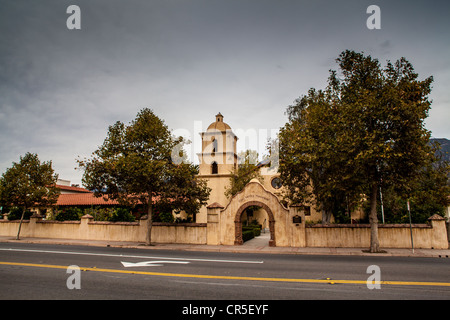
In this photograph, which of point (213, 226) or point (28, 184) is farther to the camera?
point (28, 184)

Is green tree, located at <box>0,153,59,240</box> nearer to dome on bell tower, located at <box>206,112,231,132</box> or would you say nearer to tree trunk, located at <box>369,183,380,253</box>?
dome on bell tower, located at <box>206,112,231,132</box>

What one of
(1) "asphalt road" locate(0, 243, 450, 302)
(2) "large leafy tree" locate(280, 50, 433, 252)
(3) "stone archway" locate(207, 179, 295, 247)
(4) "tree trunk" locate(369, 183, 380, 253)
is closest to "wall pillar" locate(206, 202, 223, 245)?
(3) "stone archway" locate(207, 179, 295, 247)

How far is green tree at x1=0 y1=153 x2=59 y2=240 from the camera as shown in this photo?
23969 mm

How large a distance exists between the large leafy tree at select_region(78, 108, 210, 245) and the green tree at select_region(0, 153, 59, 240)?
738 centimetres

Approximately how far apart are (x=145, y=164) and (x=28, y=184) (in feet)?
41.6

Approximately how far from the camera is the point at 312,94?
27562mm

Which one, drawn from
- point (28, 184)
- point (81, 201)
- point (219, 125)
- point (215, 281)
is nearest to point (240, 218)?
point (215, 281)

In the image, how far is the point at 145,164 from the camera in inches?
755

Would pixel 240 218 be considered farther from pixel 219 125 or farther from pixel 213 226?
pixel 219 125

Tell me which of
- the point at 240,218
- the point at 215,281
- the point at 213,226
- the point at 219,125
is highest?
the point at 219,125

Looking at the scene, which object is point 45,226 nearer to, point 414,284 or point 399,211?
point 414,284

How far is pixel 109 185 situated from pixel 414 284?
18.5 metres
